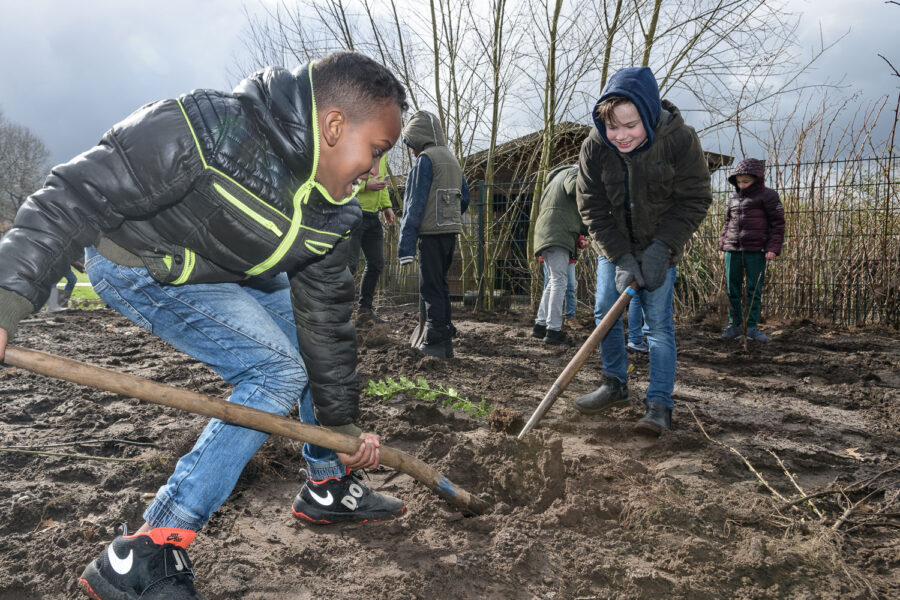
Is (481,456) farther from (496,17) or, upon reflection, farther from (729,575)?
(496,17)

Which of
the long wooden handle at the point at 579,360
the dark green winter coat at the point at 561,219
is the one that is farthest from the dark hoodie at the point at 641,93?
the dark green winter coat at the point at 561,219

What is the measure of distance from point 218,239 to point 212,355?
1.28 feet

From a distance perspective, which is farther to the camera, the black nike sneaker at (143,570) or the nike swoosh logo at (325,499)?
the nike swoosh logo at (325,499)

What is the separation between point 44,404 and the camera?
145 inches

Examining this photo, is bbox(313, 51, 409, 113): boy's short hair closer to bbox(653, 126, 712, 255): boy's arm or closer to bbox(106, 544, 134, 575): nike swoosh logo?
bbox(106, 544, 134, 575): nike swoosh logo

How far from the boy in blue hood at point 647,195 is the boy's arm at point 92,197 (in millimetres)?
2224

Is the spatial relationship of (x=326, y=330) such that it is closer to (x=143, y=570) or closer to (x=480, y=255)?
(x=143, y=570)

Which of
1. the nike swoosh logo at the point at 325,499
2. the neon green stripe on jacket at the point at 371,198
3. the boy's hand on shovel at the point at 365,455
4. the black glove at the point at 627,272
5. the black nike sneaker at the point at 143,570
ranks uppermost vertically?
the neon green stripe on jacket at the point at 371,198

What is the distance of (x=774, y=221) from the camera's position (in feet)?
20.2

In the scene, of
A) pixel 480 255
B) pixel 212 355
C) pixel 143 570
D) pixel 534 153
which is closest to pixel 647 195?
pixel 212 355

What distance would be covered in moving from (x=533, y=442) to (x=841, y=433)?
6.76 ft

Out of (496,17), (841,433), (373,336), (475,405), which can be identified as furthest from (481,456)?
(496,17)

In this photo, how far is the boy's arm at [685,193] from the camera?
9.98ft

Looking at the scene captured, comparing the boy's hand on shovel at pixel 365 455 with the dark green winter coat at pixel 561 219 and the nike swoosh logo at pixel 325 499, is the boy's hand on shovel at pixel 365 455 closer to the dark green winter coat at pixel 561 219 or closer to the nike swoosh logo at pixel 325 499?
the nike swoosh logo at pixel 325 499
